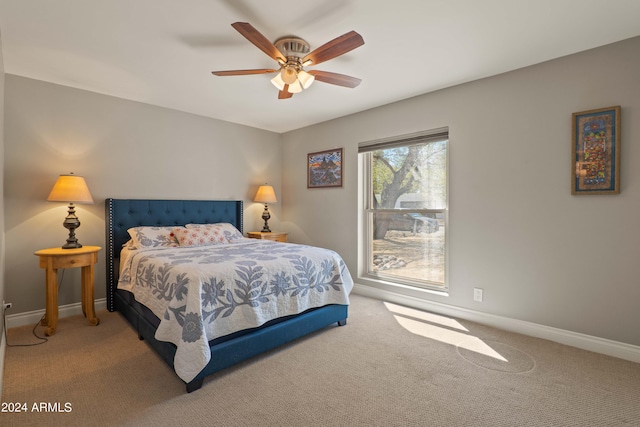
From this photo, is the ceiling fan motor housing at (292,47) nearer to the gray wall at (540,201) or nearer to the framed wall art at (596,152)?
the gray wall at (540,201)

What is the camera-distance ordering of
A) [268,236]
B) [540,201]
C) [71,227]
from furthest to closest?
[268,236] → [71,227] → [540,201]

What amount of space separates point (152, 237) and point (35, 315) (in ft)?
4.25

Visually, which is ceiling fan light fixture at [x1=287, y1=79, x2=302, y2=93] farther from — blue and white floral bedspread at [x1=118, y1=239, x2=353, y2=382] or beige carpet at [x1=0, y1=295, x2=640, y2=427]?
beige carpet at [x1=0, y1=295, x2=640, y2=427]

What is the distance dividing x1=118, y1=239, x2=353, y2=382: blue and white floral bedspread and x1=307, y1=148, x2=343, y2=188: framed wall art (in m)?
1.58

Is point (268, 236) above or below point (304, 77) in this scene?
below

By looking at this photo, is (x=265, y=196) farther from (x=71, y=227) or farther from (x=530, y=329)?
(x=530, y=329)

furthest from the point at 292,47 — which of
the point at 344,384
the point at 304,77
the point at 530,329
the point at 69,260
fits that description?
the point at 530,329

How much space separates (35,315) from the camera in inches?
118

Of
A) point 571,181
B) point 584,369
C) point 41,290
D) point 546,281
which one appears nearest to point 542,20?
point 571,181

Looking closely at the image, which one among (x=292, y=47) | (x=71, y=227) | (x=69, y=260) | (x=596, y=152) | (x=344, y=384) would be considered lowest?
(x=344, y=384)

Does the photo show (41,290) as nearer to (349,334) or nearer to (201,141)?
(201,141)

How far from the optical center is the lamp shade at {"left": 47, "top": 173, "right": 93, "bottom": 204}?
9.25ft

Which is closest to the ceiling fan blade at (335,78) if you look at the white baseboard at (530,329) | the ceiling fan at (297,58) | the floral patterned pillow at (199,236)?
the ceiling fan at (297,58)

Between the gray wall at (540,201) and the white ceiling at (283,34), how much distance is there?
8.8 inches
